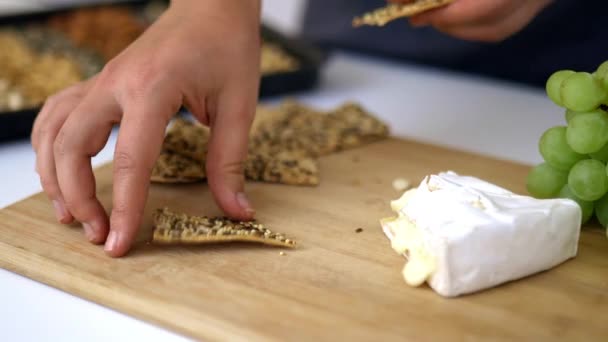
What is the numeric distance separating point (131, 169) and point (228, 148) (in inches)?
7.2

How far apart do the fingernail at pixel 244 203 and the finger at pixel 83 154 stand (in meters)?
0.20

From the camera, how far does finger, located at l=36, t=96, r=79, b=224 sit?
1.18m

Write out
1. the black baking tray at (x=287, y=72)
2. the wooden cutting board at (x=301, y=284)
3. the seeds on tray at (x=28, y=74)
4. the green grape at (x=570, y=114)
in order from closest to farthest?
the wooden cutting board at (x=301, y=284)
the green grape at (x=570, y=114)
the seeds on tray at (x=28, y=74)
the black baking tray at (x=287, y=72)

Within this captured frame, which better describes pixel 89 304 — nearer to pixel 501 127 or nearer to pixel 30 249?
pixel 30 249

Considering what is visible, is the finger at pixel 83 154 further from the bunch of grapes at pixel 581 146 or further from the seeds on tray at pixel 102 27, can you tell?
the seeds on tray at pixel 102 27

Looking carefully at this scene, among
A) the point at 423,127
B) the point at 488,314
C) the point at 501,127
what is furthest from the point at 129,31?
the point at 488,314

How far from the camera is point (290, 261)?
3.60ft

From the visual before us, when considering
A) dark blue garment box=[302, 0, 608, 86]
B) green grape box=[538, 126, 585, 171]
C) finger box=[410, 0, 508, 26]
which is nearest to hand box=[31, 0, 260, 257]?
finger box=[410, 0, 508, 26]

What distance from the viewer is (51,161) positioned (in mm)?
1175

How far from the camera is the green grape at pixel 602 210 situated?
121cm

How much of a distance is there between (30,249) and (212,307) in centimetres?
31

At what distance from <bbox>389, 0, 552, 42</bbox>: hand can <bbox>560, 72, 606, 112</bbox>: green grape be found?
324 millimetres

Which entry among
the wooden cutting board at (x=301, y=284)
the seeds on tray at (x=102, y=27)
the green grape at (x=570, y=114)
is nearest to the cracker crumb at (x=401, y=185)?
the wooden cutting board at (x=301, y=284)

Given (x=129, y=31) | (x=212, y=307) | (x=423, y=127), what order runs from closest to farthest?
(x=212, y=307)
(x=423, y=127)
(x=129, y=31)
